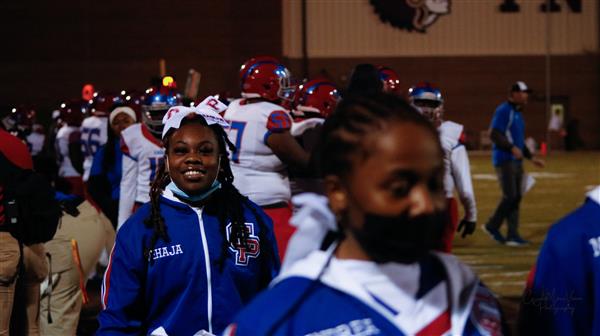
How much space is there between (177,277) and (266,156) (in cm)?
332

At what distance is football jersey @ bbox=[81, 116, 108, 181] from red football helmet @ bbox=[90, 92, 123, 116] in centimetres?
10

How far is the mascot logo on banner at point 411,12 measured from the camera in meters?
38.1

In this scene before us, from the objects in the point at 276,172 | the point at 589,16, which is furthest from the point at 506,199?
the point at 589,16

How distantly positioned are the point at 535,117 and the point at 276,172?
3438 cm

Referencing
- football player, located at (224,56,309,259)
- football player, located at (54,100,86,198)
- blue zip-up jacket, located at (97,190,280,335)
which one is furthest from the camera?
football player, located at (54,100,86,198)

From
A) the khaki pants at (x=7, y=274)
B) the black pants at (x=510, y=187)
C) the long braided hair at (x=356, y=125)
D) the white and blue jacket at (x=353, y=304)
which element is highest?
the long braided hair at (x=356, y=125)

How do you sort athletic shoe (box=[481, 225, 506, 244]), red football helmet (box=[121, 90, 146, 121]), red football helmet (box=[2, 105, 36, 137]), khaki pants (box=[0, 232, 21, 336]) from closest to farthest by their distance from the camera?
1. khaki pants (box=[0, 232, 21, 336])
2. red football helmet (box=[121, 90, 146, 121])
3. red football helmet (box=[2, 105, 36, 137])
4. athletic shoe (box=[481, 225, 506, 244])

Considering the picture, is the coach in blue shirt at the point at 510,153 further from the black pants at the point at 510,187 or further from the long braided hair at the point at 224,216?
the long braided hair at the point at 224,216

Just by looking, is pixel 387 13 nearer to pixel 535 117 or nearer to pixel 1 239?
pixel 535 117

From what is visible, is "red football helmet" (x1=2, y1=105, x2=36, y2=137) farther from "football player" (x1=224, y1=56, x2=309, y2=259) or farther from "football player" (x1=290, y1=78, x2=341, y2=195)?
"football player" (x1=224, y1=56, x2=309, y2=259)

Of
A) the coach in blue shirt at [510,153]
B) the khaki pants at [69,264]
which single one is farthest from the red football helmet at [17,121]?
the coach in blue shirt at [510,153]

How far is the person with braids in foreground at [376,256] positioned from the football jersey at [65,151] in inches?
422

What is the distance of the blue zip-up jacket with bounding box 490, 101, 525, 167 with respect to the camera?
42.3 ft

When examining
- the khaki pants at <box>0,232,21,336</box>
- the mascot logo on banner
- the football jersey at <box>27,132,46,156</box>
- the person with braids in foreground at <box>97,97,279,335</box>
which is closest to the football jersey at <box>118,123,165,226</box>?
the khaki pants at <box>0,232,21,336</box>
